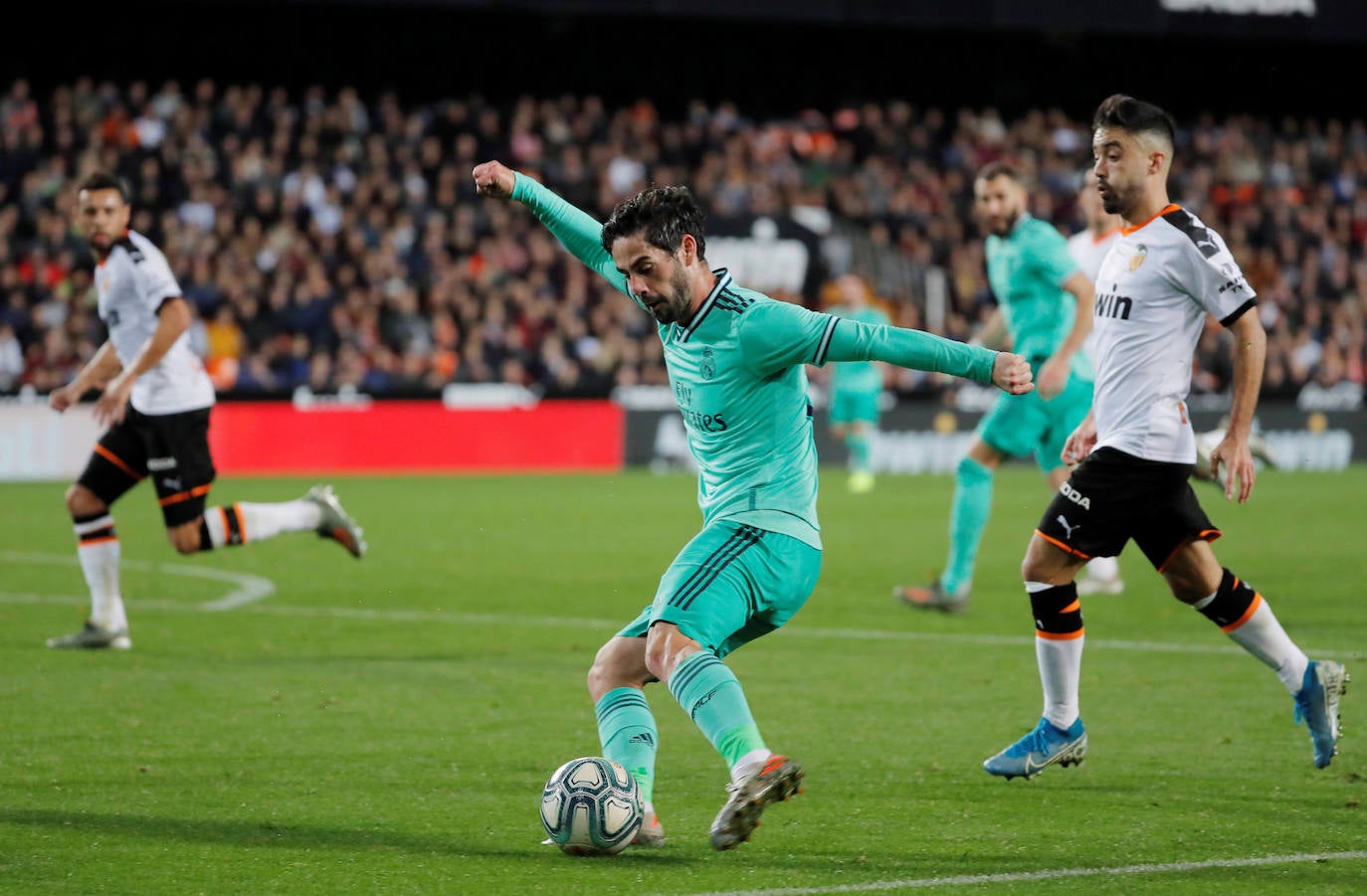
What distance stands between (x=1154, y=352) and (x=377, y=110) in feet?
77.9

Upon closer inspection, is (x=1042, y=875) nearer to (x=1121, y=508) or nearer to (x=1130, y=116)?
(x=1121, y=508)

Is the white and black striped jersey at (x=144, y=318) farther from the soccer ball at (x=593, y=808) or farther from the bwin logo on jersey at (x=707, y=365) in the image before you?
the soccer ball at (x=593, y=808)

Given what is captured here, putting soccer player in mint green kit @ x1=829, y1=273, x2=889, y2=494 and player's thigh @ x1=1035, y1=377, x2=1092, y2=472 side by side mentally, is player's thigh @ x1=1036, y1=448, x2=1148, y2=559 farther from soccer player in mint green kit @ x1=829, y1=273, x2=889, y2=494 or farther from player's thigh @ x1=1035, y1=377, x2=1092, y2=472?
soccer player in mint green kit @ x1=829, y1=273, x2=889, y2=494

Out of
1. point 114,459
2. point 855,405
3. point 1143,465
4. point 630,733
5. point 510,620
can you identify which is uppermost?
point 1143,465

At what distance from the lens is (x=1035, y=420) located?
990 centimetres

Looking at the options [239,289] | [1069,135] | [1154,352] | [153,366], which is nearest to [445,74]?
[239,289]

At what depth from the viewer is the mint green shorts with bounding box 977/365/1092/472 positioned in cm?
982

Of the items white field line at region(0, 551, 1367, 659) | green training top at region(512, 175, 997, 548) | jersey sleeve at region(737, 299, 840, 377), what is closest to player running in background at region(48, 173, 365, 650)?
white field line at region(0, 551, 1367, 659)

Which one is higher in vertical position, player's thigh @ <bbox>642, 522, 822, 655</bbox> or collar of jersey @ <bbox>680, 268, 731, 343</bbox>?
collar of jersey @ <bbox>680, 268, 731, 343</bbox>

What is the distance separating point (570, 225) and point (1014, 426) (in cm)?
476

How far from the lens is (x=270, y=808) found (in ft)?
17.8

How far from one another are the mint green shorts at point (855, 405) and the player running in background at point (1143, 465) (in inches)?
597

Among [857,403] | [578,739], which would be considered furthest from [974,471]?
[857,403]

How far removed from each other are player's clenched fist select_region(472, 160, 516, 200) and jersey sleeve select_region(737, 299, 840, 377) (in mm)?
1153
